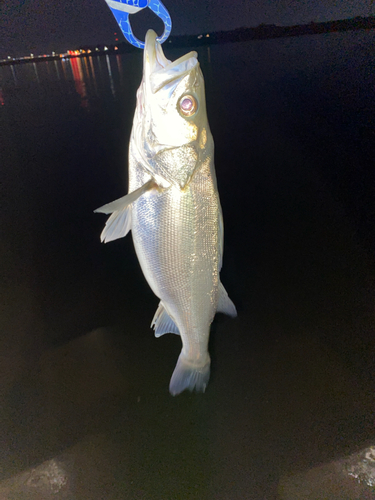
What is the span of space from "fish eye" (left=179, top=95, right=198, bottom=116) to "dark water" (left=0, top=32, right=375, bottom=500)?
4.63 feet

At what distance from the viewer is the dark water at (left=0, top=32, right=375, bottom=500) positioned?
1.30 m

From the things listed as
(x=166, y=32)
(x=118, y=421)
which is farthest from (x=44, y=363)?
(x=166, y=32)

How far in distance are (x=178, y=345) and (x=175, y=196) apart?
1152mm

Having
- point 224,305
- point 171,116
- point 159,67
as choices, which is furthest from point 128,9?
point 224,305

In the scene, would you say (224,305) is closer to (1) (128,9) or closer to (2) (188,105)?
(2) (188,105)

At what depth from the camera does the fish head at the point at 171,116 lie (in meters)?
0.85

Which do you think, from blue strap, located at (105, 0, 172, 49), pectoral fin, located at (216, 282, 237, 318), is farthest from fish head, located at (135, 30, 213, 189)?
blue strap, located at (105, 0, 172, 49)

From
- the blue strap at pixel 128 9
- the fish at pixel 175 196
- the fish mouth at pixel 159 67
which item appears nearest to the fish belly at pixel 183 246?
the fish at pixel 175 196

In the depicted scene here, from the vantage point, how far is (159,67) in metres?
0.86

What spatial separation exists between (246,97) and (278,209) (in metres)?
4.97

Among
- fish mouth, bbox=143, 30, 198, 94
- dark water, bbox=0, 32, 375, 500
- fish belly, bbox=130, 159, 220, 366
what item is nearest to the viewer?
fish mouth, bbox=143, 30, 198, 94

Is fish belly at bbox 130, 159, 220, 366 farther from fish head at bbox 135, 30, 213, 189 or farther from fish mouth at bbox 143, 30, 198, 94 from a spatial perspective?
fish mouth at bbox 143, 30, 198, 94

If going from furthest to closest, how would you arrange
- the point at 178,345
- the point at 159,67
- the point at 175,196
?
the point at 178,345 < the point at 175,196 < the point at 159,67

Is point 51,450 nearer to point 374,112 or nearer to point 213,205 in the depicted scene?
point 213,205
